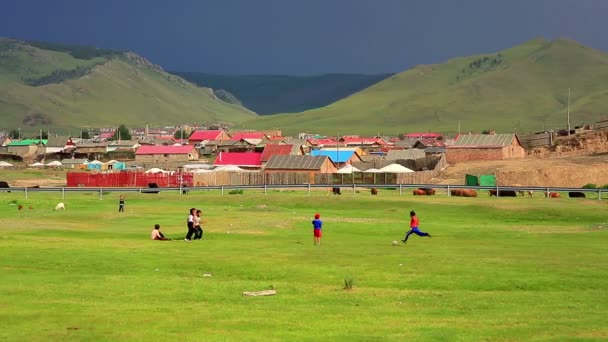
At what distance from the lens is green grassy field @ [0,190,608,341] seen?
22.8 metres

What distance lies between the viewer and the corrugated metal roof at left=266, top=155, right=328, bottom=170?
121875 millimetres

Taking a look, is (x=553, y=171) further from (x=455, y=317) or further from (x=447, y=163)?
(x=455, y=317)

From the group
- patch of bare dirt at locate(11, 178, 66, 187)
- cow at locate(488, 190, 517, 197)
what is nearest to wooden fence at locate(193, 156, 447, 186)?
cow at locate(488, 190, 517, 197)

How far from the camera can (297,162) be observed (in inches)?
4872

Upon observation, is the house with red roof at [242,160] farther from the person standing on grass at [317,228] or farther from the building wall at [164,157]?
the person standing on grass at [317,228]

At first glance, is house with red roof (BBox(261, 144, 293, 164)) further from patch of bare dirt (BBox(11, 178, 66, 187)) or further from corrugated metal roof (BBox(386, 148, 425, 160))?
patch of bare dirt (BBox(11, 178, 66, 187))

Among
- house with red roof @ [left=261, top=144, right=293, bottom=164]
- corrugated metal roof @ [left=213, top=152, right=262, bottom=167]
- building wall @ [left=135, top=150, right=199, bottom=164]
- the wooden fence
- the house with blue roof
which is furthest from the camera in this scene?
building wall @ [left=135, top=150, right=199, bottom=164]

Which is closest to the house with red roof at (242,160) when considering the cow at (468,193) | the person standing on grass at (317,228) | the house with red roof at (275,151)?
the house with red roof at (275,151)

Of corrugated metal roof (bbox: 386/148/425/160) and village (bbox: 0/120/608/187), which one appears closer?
village (bbox: 0/120/608/187)

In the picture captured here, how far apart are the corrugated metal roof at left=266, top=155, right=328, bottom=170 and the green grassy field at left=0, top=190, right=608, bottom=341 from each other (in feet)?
202

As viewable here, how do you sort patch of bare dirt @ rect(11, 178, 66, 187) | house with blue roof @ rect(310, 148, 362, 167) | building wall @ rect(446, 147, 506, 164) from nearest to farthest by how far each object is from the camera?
1. patch of bare dirt @ rect(11, 178, 66, 187)
2. building wall @ rect(446, 147, 506, 164)
3. house with blue roof @ rect(310, 148, 362, 167)

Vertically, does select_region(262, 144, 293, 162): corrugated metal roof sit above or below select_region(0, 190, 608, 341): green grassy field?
above

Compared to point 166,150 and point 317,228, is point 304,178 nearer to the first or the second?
point 317,228

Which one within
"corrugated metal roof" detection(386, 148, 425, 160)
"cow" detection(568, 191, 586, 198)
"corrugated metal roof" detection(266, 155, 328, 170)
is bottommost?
"cow" detection(568, 191, 586, 198)
